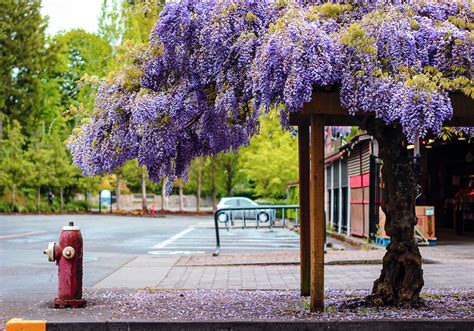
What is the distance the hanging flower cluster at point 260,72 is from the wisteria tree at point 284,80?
0.04ft

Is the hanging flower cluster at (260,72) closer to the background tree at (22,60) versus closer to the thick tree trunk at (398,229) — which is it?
the thick tree trunk at (398,229)

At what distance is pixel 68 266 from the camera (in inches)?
341

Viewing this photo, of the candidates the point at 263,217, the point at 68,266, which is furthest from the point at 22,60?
the point at 68,266

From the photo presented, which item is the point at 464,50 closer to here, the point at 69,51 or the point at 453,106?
the point at 453,106

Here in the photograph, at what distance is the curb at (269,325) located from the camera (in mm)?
7203

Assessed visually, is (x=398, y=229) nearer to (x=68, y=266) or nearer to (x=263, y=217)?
(x=68, y=266)

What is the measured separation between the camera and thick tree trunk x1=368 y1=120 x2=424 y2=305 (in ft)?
26.7

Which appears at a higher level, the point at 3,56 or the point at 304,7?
the point at 3,56

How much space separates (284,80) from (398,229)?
99.7 inches

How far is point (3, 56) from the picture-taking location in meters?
55.3

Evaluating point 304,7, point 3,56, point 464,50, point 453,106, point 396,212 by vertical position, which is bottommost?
point 396,212

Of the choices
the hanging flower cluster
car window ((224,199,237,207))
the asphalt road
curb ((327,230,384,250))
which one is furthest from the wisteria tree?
car window ((224,199,237,207))

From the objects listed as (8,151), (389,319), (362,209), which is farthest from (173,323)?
(8,151)

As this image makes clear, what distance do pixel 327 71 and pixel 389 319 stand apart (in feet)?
8.96
